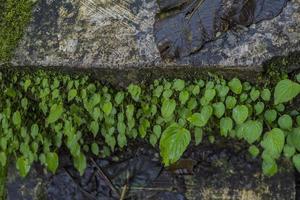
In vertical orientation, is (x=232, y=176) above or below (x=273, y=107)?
below

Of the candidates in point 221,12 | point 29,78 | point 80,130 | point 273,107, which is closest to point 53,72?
point 29,78

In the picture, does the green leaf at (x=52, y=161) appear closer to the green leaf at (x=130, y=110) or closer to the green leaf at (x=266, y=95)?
the green leaf at (x=130, y=110)

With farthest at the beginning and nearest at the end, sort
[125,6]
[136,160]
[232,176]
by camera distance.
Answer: [136,160] → [232,176] → [125,6]

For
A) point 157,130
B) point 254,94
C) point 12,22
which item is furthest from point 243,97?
point 12,22

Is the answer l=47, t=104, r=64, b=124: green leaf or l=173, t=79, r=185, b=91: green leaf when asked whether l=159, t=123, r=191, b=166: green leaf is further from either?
l=47, t=104, r=64, b=124: green leaf

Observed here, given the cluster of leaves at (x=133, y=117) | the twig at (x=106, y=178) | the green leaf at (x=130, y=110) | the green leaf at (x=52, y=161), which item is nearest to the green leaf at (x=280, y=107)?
the cluster of leaves at (x=133, y=117)

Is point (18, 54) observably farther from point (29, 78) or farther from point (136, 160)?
point (136, 160)

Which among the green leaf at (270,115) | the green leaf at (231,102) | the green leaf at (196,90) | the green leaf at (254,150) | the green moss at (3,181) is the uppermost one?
the green leaf at (196,90)

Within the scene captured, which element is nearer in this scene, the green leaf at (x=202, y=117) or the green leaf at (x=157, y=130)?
the green leaf at (x=202, y=117)
